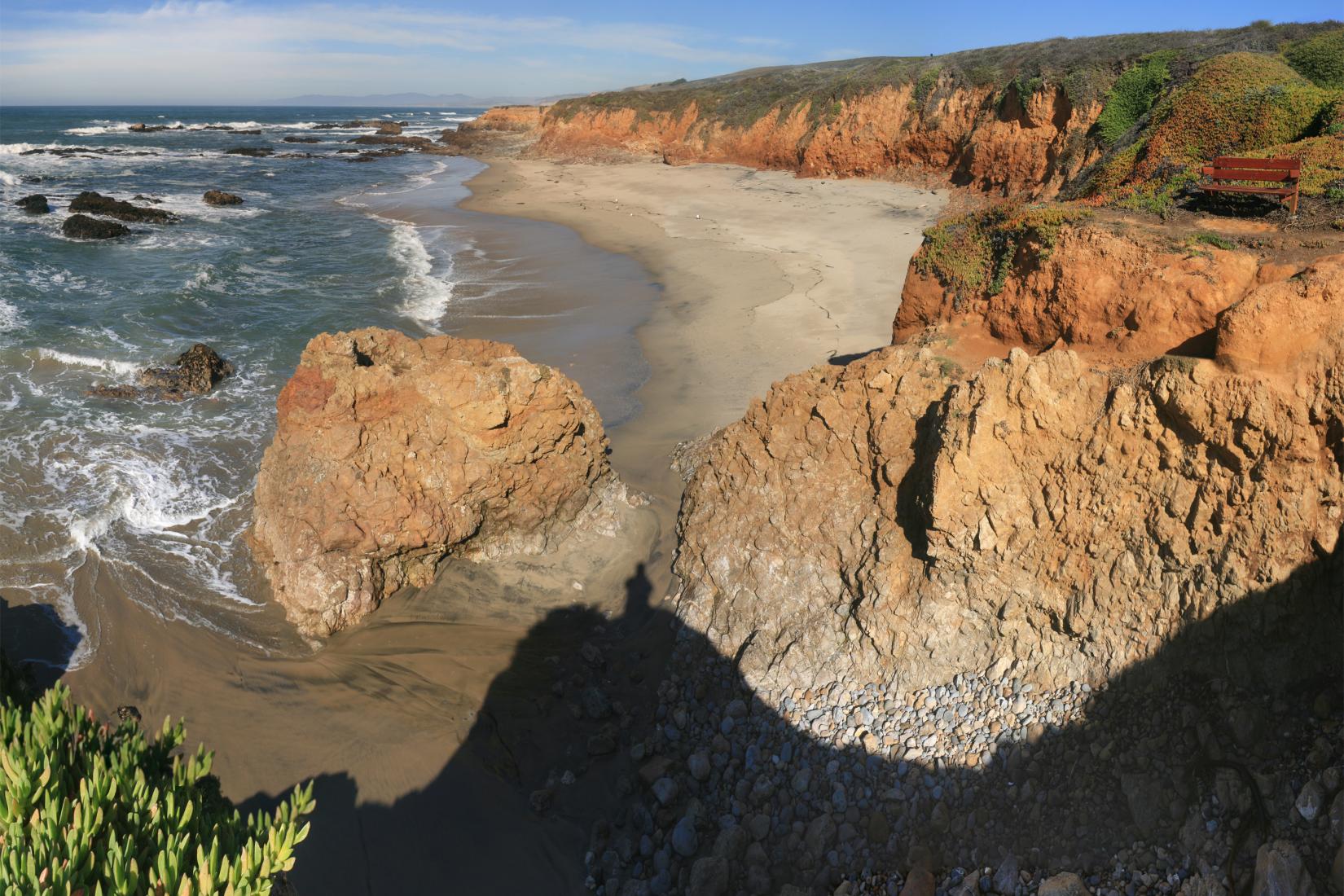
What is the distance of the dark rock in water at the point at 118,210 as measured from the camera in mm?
32875

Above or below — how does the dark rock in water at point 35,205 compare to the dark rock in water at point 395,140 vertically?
below

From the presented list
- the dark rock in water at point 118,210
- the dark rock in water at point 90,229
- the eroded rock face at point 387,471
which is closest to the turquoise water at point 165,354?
the dark rock in water at point 90,229

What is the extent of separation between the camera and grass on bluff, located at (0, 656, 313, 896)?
13.0ft

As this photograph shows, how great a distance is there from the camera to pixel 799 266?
23.1 m

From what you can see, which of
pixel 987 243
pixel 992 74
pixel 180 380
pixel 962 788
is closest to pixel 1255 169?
pixel 987 243

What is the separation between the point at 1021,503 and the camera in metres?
6.94

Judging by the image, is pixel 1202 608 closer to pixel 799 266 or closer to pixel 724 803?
pixel 724 803

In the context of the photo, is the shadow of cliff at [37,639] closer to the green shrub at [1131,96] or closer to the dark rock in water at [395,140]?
the green shrub at [1131,96]

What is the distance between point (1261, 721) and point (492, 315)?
60.1 ft

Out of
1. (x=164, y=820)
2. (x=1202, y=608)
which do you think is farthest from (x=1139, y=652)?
(x=164, y=820)

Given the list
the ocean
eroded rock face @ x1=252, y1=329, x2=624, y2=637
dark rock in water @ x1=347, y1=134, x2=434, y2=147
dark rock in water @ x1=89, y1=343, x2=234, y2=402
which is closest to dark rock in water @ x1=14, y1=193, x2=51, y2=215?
the ocean

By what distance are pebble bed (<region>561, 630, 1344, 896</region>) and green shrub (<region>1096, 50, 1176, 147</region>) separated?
21.9m

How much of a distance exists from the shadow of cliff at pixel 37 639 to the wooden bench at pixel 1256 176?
1425cm

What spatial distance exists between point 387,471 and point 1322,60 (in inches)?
734
